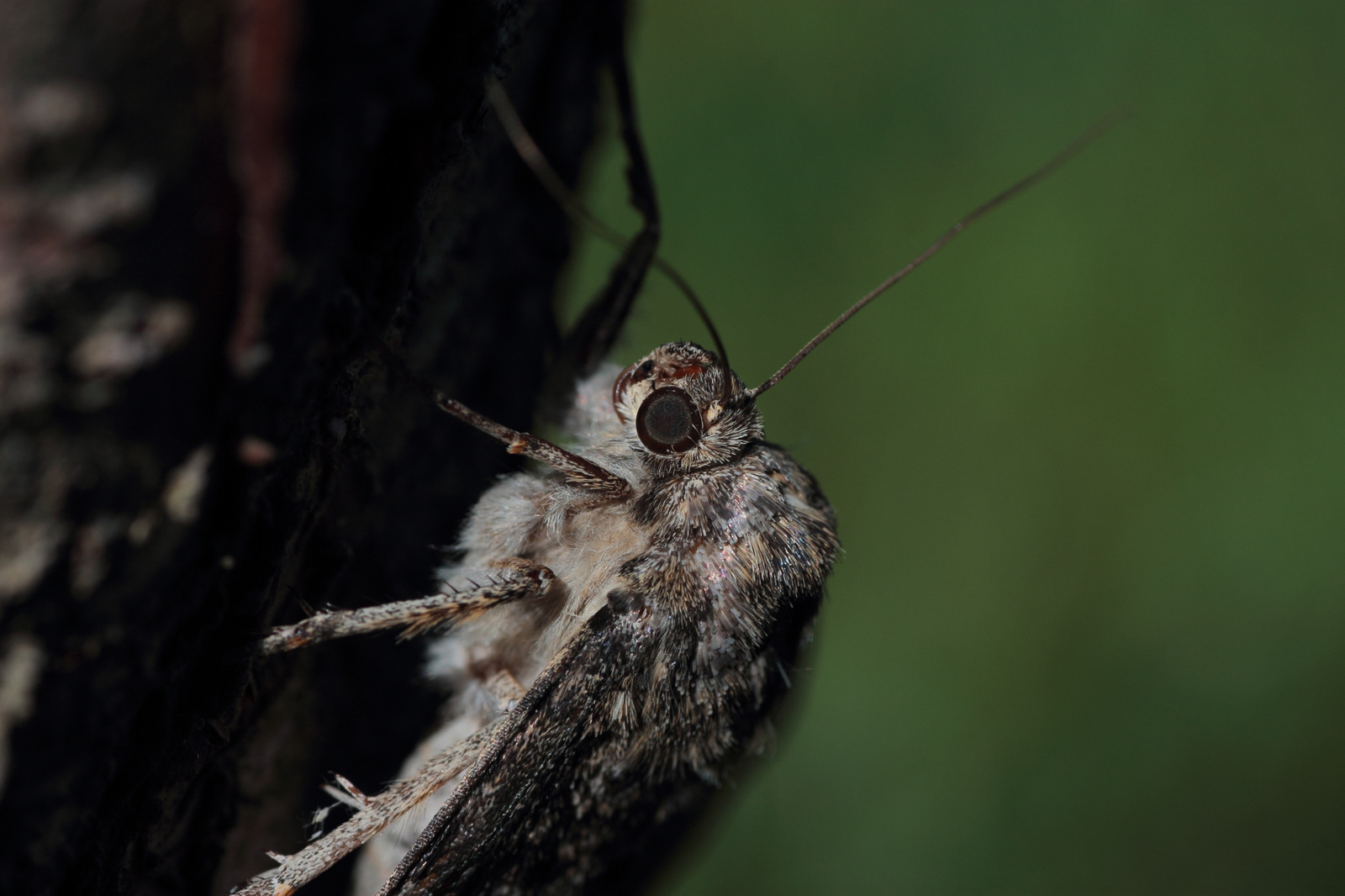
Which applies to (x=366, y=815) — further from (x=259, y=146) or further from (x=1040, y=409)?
(x=1040, y=409)

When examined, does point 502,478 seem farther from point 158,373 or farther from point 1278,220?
point 1278,220

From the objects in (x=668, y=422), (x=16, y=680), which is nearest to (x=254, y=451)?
(x=16, y=680)

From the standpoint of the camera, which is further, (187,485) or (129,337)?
(187,485)

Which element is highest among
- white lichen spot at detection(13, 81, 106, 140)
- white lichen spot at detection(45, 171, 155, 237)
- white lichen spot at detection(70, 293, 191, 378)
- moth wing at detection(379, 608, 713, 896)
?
white lichen spot at detection(13, 81, 106, 140)

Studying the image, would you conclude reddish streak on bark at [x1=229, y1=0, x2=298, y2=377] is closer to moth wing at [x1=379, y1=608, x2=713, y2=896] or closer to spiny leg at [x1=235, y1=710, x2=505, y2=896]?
moth wing at [x1=379, y1=608, x2=713, y2=896]

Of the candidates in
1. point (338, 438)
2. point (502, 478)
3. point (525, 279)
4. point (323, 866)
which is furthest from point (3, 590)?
point (525, 279)

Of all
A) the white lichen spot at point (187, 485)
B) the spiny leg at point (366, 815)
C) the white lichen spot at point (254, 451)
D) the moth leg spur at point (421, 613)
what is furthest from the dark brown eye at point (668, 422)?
the white lichen spot at point (187, 485)

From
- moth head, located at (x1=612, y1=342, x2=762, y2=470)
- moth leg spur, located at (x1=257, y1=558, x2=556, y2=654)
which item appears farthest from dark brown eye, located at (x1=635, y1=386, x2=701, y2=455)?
moth leg spur, located at (x1=257, y1=558, x2=556, y2=654)
